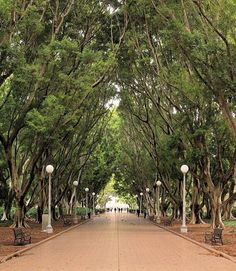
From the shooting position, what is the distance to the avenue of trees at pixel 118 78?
2105 centimetres

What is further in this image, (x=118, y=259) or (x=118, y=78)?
(x=118, y=78)

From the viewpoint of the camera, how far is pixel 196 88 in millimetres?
27000

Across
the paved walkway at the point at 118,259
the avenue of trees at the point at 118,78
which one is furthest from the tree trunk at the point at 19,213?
the paved walkway at the point at 118,259

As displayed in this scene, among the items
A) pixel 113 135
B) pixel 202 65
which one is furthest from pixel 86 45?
pixel 113 135

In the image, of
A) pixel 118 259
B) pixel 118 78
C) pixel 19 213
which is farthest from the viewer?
pixel 118 78

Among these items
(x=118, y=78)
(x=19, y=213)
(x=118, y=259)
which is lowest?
(x=118, y=259)

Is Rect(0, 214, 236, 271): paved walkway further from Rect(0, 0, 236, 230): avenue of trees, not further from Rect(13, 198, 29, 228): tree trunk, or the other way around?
Rect(13, 198, 29, 228): tree trunk

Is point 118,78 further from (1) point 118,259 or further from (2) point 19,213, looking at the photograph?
(1) point 118,259

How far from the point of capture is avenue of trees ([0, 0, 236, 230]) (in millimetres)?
21047

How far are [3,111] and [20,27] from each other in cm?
577

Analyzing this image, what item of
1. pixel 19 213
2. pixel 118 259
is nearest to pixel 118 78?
pixel 19 213

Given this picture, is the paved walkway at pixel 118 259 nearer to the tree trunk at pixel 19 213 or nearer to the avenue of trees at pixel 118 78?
the avenue of trees at pixel 118 78

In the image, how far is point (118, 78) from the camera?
120ft

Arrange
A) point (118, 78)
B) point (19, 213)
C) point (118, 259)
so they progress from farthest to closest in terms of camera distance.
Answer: point (118, 78)
point (19, 213)
point (118, 259)
